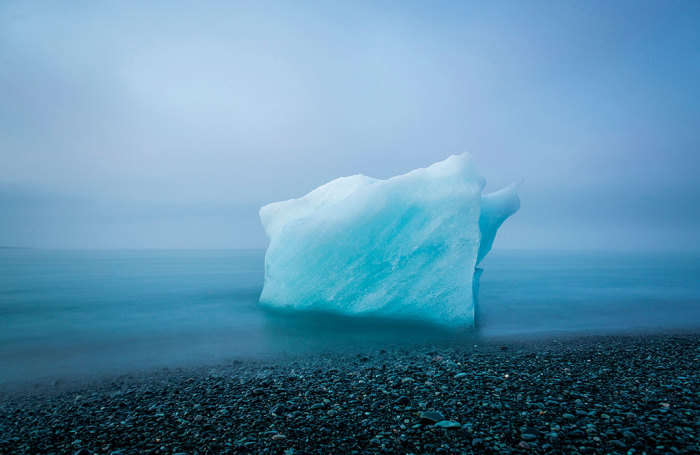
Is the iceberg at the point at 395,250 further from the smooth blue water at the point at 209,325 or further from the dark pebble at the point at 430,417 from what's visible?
the dark pebble at the point at 430,417

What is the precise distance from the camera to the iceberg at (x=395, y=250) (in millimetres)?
8117

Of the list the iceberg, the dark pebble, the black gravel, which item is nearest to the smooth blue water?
the iceberg

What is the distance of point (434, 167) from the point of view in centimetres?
949

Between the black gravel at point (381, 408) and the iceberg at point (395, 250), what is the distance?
2.46m

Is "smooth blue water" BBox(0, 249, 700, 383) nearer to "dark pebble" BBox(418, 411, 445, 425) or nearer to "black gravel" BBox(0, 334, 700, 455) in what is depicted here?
"black gravel" BBox(0, 334, 700, 455)

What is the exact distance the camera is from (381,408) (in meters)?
3.76

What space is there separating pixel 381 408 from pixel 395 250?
199 inches

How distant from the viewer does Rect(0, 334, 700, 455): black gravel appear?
3.08 m

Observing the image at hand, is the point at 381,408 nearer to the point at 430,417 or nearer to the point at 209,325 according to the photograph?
the point at 430,417

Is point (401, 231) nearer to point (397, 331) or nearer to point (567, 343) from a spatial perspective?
point (397, 331)

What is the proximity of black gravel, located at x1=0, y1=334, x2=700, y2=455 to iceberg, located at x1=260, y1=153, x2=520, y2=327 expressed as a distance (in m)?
2.46

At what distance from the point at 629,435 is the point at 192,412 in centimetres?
403

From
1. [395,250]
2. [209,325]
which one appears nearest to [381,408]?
[395,250]

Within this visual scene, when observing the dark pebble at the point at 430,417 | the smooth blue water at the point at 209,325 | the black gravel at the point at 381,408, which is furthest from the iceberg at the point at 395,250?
the dark pebble at the point at 430,417
